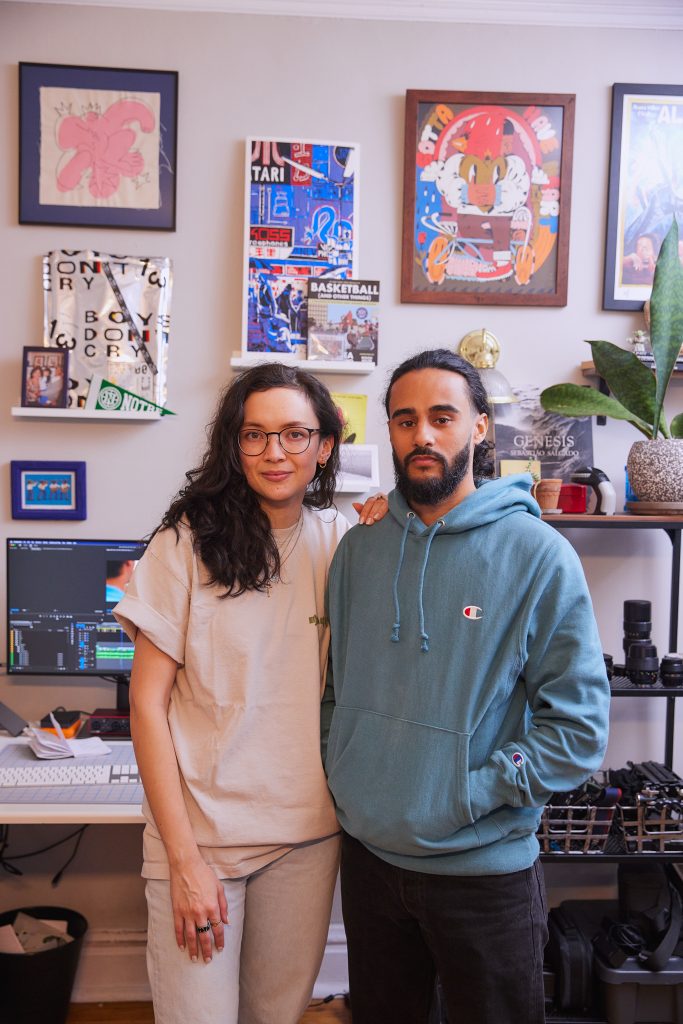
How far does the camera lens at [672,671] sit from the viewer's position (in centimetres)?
208

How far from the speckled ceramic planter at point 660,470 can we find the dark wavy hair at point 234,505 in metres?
1.02

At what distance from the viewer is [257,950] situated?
1.37 meters

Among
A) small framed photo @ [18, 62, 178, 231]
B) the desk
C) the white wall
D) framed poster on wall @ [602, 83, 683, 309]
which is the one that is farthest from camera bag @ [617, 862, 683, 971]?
small framed photo @ [18, 62, 178, 231]

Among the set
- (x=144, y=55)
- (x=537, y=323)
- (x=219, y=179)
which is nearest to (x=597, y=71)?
(x=537, y=323)

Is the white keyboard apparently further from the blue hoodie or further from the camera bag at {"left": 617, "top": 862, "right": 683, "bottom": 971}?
the camera bag at {"left": 617, "top": 862, "right": 683, "bottom": 971}

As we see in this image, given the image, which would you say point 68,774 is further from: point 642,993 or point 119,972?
point 642,993

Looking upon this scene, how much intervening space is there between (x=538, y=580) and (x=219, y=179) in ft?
5.24

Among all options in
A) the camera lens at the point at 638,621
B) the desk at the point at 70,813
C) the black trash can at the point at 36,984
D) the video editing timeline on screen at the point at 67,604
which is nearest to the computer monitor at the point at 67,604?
the video editing timeline on screen at the point at 67,604

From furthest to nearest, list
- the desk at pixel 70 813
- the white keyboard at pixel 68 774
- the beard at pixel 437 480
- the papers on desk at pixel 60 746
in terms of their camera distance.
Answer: the papers on desk at pixel 60 746 → the white keyboard at pixel 68 774 → the desk at pixel 70 813 → the beard at pixel 437 480

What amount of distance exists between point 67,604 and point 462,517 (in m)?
1.27

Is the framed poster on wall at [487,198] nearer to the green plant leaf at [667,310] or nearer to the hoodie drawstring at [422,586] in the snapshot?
the green plant leaf at [667,310]

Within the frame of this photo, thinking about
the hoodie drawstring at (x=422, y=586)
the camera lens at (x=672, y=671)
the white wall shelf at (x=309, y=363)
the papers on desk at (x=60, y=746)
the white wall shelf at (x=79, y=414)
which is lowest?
the papers on desk at (x=60, y=746)

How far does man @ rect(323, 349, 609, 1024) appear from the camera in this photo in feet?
4.01

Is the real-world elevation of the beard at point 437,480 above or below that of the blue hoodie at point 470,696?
above
